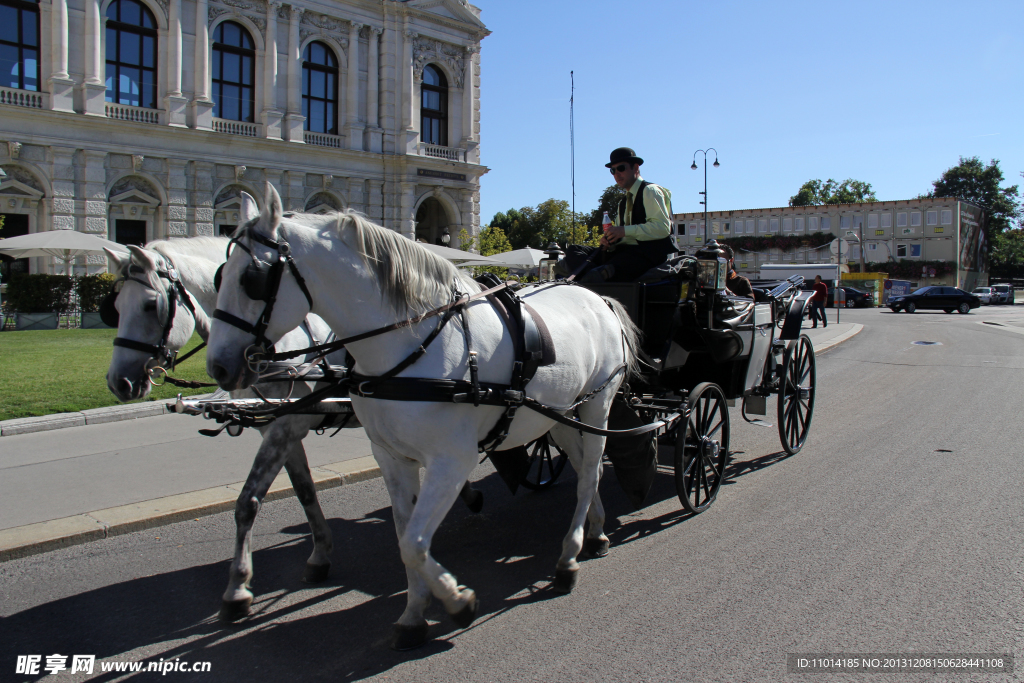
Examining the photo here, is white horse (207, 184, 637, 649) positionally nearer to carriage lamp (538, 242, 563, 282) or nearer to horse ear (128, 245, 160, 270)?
horse ear (128, 245, 160, 270)

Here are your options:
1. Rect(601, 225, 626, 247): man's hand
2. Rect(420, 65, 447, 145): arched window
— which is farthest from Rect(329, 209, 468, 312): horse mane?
Rect(420, 65, 447, 145): arched window

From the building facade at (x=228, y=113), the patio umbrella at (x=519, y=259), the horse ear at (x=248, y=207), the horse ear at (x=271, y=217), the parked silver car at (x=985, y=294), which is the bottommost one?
the horse ear at (x=271, y=217)

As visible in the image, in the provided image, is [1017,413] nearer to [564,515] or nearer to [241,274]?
[564,515]

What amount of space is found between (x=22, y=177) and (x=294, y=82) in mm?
11184

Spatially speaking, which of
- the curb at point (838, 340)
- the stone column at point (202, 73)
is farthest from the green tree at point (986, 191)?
the stone column at point (202, 73)

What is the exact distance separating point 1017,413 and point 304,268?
10169mm

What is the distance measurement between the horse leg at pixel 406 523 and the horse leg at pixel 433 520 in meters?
0.13

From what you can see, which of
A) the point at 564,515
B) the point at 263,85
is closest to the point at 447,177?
the point at 263,85

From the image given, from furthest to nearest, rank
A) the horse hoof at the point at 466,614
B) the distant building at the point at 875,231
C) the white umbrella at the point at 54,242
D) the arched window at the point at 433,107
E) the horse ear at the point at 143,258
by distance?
the distant building at the point at 875,231 → the arched window at the point at 433,107 → the white umbrella at the point at 54,242 → the horse ear at the point at 143,258 → the horse hoof at the point at 466,614

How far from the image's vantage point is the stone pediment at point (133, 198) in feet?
84.3

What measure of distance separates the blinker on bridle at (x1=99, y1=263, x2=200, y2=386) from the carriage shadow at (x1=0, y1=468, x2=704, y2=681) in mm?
1285

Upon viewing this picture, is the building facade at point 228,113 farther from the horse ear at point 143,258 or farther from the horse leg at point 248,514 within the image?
the horse leg at point 248,514

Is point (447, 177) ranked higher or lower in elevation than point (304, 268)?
higher

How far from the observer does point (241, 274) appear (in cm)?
289
